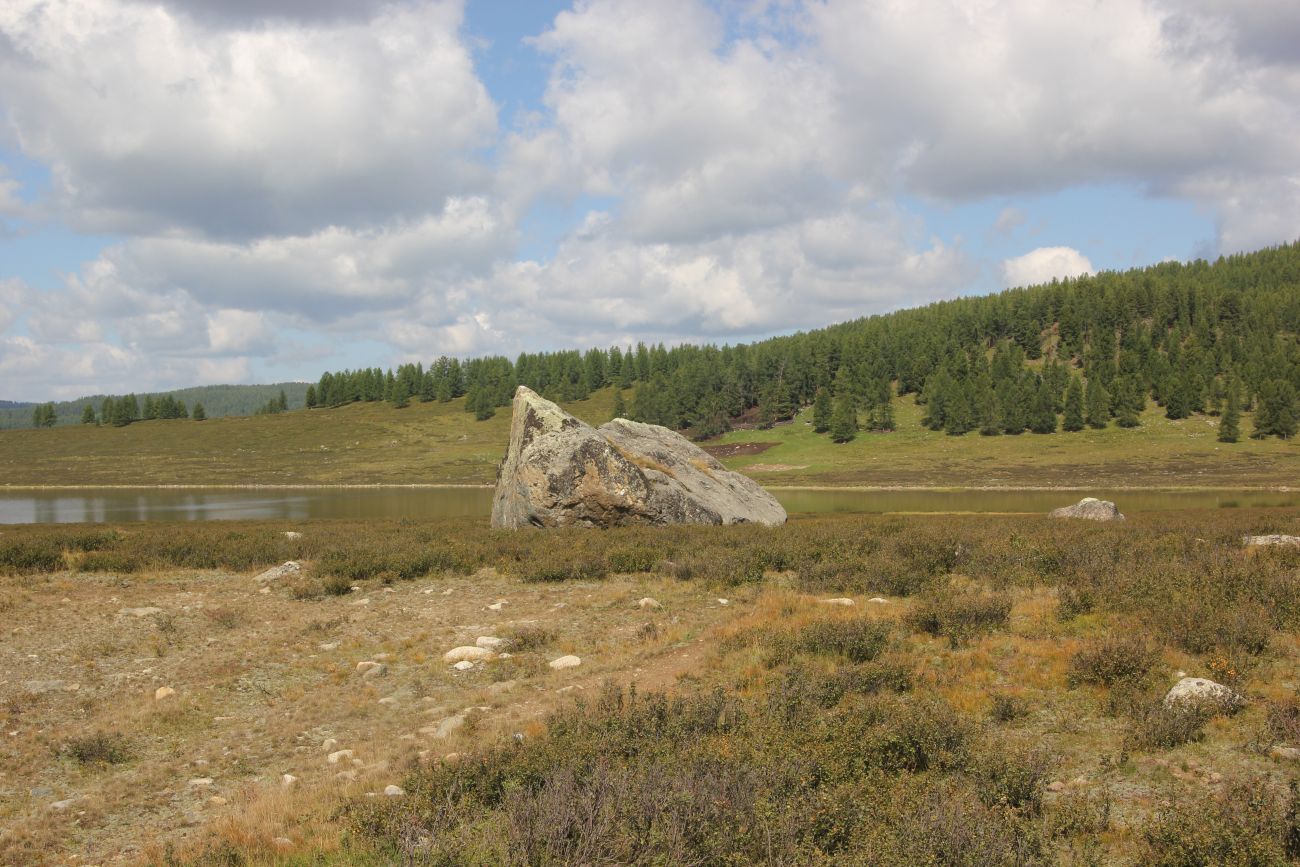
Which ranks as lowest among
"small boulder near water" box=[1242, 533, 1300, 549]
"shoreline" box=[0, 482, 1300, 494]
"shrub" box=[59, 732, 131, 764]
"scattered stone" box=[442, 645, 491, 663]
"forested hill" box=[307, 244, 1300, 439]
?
"shoreline" box=[0, 482, 1300, 494]

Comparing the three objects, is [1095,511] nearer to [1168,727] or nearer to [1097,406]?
[1168,727]

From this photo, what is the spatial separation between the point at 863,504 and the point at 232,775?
2041 inches

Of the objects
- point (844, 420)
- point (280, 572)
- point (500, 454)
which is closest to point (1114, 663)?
point (280, 572)

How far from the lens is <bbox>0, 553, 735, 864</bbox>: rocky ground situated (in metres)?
7.18

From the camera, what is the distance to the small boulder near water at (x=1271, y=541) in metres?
17.6

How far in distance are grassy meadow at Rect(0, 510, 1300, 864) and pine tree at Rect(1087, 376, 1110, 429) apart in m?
109

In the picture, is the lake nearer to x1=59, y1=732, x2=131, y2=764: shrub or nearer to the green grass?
the green grass

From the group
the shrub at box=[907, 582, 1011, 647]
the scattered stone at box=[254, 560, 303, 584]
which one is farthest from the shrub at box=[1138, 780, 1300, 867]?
the scattered stone at box=[254, 560, 303, 584]

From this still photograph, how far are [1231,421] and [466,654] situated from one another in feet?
390

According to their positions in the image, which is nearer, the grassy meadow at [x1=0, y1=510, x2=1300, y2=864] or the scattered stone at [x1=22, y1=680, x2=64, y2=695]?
the grassy meadow at [x1=0, y1=510, x2=1300, y2=864]

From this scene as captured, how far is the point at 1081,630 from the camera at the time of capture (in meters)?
11.0

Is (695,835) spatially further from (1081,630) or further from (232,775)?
(1081,630)

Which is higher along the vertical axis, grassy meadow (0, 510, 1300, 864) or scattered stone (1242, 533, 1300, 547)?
grassy meadow (0, 510, 1300, 864)

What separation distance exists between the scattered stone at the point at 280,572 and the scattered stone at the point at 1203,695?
721 inches
